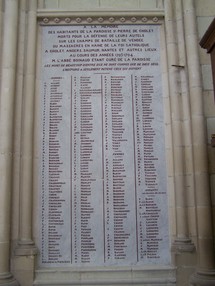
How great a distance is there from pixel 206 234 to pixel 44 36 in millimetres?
2654

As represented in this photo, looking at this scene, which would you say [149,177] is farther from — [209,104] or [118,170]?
[209,104]

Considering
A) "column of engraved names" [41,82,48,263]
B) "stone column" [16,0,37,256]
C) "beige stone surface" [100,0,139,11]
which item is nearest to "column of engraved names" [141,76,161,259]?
"beige stone surface" [100,0,139,11]

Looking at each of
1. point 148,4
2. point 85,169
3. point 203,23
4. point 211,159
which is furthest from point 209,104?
point 85,169

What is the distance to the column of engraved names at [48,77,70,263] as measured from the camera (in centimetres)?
330

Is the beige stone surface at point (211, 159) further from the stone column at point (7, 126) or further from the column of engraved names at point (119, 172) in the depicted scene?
the stone column at point (7, 126)

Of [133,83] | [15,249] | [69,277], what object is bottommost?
[69,277]

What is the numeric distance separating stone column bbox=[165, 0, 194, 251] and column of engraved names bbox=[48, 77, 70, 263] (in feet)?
3.72

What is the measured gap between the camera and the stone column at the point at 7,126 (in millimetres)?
3137

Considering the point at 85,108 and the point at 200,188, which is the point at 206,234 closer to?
the point at 200,188

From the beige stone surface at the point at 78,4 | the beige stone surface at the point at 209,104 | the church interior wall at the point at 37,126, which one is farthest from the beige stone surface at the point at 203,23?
the beige stone surface at the point at 78,4

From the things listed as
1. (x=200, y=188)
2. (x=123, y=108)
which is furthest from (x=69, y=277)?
(x=123, y=108)

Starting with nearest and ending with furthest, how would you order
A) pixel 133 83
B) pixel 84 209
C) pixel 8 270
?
pixel 8 270, pixel 84 209, pixel 133 83

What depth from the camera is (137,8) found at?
3730 millimetres

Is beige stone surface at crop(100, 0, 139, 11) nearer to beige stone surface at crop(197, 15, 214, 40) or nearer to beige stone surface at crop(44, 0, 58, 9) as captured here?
beige stone surface at crop(44, 0, 58, 9)
